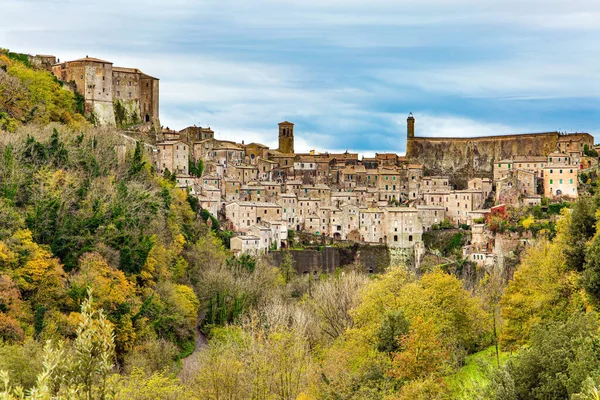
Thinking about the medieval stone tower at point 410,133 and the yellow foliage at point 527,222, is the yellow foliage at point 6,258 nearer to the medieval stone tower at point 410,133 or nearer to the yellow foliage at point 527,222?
the yellow foliage at point 527,222

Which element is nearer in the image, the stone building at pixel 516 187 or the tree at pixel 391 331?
the tree at pixel 391 331

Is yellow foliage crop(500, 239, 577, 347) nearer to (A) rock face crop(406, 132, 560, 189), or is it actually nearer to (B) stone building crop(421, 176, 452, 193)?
(B) stone building crop(421, 176, 452, 193)

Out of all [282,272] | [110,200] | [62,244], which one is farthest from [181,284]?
[282,272]

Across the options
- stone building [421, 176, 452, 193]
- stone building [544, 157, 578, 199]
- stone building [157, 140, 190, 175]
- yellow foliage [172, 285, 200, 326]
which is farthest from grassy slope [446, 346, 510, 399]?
stone building [421, 176, 452, 193]

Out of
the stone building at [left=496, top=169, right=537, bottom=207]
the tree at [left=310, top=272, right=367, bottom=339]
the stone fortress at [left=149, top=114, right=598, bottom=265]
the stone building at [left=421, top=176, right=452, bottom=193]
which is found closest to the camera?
the tree at [left=310, top=272, right=367, bottom=339]

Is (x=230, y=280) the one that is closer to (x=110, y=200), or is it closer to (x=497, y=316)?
(x=110, y=200)

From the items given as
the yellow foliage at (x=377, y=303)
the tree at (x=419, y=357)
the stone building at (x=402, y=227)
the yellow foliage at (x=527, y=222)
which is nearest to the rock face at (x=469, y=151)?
the stone building at (x=402, y=227)

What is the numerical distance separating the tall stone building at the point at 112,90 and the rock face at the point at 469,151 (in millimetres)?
34674

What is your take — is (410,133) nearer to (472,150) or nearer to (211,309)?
(472,150)

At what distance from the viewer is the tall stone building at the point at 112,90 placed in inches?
3145

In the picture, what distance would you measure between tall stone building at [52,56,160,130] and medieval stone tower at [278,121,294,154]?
22.8 m

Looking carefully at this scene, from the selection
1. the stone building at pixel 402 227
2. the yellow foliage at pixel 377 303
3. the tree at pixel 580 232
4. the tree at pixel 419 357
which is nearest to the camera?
the tree at pixel 419 357

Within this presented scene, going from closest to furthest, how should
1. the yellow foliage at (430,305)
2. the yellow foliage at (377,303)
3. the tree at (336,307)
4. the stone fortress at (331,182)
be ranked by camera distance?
the yellow foliage at (377,303), the yellow foliage at (430,305), the tree at (336,307), the stone fortress at (331,182)

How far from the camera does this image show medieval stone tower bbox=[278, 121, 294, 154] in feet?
346
